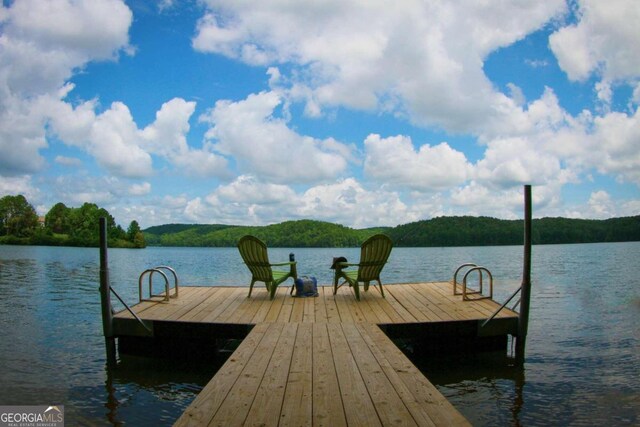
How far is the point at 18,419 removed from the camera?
5.10 metres

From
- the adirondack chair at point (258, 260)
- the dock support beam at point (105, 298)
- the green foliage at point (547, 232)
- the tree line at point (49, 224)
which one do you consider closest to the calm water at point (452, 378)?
the dock support beam at point (105, 298)

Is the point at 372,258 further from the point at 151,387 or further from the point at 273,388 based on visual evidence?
the point at 273,388

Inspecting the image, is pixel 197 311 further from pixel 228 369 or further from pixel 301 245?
pixel 301 245

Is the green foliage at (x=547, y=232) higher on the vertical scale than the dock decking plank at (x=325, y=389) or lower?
higher

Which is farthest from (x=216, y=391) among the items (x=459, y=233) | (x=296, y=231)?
(x=459, y=233)

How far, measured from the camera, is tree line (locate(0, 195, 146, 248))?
277ft

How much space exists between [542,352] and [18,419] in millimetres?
8628

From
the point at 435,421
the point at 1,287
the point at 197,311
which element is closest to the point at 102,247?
the point at 197,311

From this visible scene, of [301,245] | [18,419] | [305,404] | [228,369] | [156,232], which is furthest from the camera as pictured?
[156,232]

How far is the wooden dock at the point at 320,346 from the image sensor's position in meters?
3.08

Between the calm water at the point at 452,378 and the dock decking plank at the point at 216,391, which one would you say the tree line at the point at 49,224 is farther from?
the dock decking plank at the point at 216,391

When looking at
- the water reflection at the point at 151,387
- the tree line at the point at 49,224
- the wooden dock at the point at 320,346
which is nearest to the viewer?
the wooden dock at the point at 320,346

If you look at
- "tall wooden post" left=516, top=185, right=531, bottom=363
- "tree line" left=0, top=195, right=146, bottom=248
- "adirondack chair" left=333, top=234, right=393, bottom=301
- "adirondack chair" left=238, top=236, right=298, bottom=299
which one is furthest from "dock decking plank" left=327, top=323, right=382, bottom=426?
"tree line" left=0, top=195, right=146, bottom=248

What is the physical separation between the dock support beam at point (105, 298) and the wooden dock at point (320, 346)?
0.48ft
